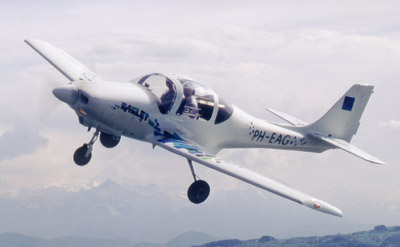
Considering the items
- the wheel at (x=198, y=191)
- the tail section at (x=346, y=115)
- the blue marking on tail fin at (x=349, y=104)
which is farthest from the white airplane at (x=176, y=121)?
the blue marking on tail fin at (x=349, y=104)

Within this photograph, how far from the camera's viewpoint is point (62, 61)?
88.5 feet

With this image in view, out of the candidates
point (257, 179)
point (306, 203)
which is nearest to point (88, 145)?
point (257, 179)

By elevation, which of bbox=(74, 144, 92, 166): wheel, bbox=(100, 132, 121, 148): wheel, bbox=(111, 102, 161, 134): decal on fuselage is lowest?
bbox=(74, 144, 92, 166): wheel

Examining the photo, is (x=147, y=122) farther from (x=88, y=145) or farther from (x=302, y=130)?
(x=302, y=130)

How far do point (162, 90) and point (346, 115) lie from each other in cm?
1039

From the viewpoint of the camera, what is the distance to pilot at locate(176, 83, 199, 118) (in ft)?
68.4

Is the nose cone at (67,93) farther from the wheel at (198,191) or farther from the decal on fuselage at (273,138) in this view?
the decal on fuselage at (273,138)

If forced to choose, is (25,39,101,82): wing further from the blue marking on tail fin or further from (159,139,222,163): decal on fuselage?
the blue marking on tail fin

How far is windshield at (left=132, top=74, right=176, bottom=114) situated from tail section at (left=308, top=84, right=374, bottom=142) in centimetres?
869

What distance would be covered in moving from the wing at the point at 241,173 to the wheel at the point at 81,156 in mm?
3419

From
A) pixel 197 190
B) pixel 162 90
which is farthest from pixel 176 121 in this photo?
pixel 197 190

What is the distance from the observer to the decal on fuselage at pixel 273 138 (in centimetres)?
2383

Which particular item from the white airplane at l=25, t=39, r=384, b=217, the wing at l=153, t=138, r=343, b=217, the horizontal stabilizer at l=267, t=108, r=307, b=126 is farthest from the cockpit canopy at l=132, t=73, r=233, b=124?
the horizontal stabilizer at l=267, t=108, r=307, b=126

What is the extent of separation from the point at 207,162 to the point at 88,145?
5746mm
